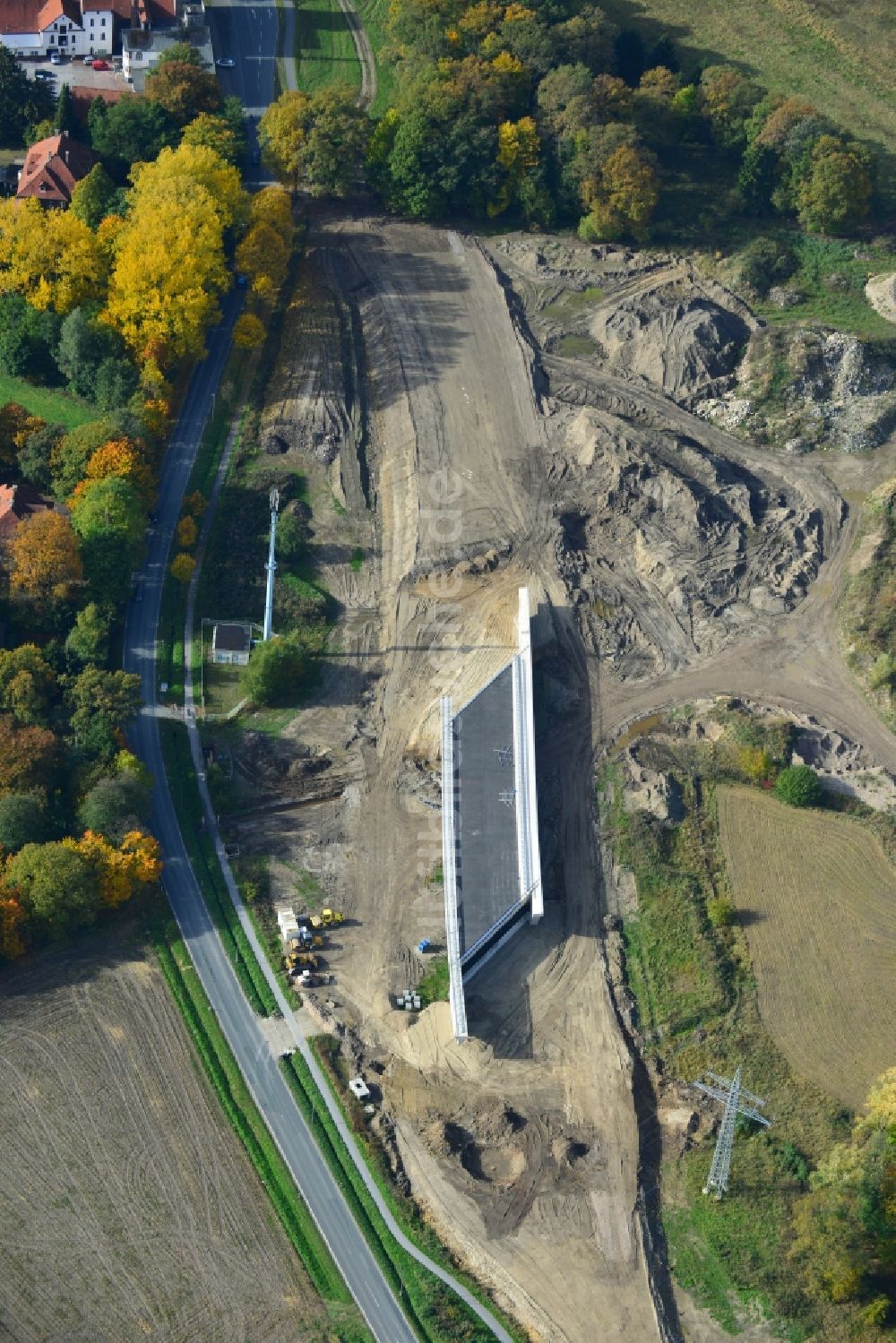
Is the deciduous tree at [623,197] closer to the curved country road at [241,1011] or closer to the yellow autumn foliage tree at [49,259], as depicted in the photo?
the curved country road at [241,1011]

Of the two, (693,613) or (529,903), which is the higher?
(693,613)

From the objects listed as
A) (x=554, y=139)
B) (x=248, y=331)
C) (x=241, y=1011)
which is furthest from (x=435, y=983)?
(x=554, y=139)

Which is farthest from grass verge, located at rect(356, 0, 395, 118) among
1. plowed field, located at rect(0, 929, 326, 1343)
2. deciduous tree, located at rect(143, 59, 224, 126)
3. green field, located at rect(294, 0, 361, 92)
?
plowed field, located at rect(0, 929, 326, 1343)

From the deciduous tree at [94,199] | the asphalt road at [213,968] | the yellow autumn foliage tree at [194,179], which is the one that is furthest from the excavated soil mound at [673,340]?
the deciduous tree at [94,199]

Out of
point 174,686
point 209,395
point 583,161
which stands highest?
point 583,161

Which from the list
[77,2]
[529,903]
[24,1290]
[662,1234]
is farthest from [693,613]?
[77,2]

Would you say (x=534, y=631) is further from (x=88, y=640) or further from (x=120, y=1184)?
(x=120, y=1184)

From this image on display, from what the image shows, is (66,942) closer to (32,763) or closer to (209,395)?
(32,763)
